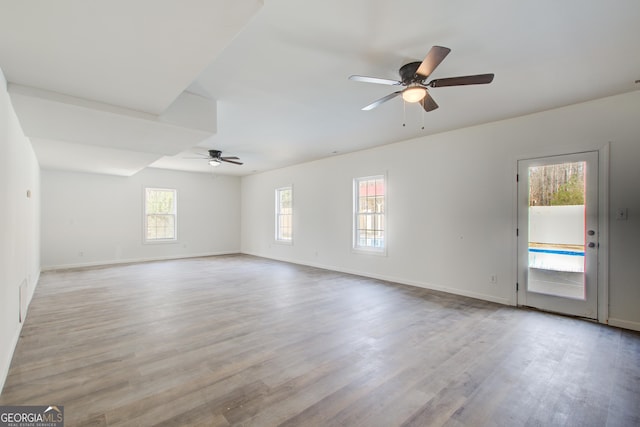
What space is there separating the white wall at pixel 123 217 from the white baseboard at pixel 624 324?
30.5ft

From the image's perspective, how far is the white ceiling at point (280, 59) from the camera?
71.9 inches

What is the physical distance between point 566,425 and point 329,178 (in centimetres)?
589

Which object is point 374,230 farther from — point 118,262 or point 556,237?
point 118,262

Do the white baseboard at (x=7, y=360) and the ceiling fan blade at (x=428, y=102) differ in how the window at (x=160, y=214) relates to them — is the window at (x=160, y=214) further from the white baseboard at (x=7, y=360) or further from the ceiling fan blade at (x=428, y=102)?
the ceiling fan blade at (x=428, y=102)

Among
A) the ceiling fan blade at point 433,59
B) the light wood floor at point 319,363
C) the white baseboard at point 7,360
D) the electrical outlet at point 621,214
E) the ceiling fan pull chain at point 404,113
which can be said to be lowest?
the light wood floor at point 319,363

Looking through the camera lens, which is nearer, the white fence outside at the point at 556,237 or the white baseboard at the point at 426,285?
the white fence outside at the point at 556,237

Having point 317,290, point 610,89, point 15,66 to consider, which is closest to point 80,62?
point 15,66

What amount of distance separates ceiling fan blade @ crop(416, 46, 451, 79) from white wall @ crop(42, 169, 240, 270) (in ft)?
27.3

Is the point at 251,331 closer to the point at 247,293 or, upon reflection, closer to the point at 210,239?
the point at 247,293

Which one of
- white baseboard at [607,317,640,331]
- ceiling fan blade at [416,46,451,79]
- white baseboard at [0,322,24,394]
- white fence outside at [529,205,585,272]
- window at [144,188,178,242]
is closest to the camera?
ceiling fan blade at [416,46,451,79]

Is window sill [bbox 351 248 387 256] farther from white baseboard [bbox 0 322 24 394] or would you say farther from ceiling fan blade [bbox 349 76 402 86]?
white baseboard [bbox 0 322 24 394]

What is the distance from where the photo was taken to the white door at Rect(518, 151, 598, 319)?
3.63m

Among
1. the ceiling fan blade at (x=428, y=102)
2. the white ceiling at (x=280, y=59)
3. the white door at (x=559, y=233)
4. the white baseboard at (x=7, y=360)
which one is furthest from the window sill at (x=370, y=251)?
the white baseboard at (x=7, y=360)

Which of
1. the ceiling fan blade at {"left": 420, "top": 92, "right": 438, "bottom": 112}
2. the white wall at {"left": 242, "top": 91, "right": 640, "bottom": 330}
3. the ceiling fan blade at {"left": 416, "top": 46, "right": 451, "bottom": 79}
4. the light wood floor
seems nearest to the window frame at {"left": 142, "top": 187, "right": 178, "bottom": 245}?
the light wood floor
